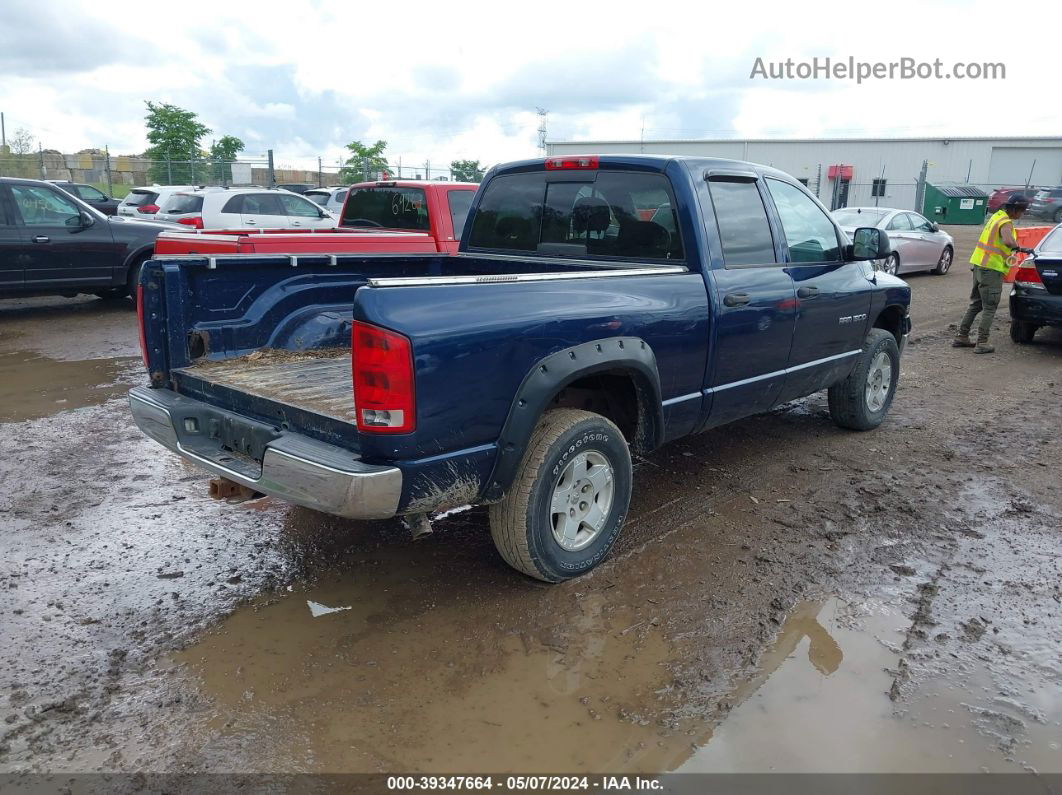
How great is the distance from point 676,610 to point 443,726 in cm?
125

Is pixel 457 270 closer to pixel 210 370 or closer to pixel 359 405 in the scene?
pixel 210 370

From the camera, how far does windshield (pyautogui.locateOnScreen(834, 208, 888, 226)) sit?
14633 millimetres

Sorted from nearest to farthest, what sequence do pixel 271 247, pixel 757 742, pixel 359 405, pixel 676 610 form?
pixel 757 742, pixel 359 405, pixel 676 610, pixel 271 247

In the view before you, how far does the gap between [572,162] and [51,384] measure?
538 cm

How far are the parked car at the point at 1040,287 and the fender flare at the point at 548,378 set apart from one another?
7.56 metres

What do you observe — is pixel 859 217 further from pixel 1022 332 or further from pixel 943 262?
pixel 1022 332

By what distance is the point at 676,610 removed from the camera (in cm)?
368

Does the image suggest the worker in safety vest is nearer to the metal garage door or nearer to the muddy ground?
the muddy ground

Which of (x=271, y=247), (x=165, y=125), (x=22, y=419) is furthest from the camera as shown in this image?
(x=165, y=125)

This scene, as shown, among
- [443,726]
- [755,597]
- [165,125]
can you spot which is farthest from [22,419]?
[165,125]

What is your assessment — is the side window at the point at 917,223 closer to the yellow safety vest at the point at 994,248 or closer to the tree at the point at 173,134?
the yellow safety vest at the point at 994,248

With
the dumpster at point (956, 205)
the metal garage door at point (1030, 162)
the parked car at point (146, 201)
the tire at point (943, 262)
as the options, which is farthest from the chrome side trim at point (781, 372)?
the metal garage door at point (1030, 162)


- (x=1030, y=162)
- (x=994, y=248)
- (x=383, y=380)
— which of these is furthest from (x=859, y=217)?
(x=1030, y=162)

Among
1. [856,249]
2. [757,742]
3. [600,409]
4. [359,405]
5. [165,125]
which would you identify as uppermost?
[165,125]
